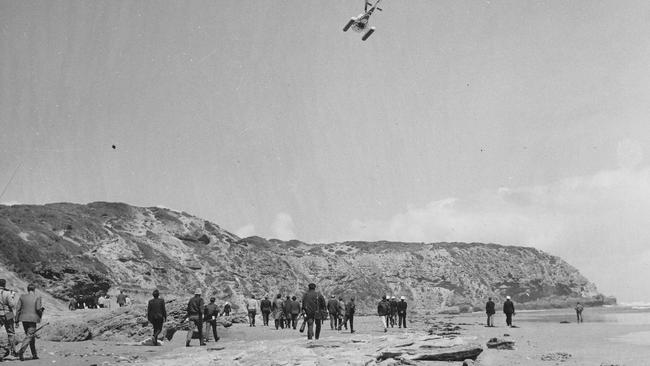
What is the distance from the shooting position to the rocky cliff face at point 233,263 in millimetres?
45750

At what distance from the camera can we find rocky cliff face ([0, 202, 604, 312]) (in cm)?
4575

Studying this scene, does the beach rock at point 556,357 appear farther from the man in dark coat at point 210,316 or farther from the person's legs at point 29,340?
the person's legs at point 29,340

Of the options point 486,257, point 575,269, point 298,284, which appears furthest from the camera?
point 575,269

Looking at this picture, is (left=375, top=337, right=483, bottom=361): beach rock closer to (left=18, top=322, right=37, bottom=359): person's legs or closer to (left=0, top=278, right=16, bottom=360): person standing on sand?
(left=18, top=322, right=37, bottom=359): person's legs

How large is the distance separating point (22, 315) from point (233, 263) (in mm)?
70987

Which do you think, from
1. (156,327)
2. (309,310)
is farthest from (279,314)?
(156,327)

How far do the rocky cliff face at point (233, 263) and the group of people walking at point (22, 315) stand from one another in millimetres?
31537

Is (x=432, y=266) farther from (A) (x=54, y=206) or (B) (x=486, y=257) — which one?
(A) (x=54, y=206)

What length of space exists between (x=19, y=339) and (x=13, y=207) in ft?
219

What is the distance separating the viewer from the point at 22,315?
1036 cm

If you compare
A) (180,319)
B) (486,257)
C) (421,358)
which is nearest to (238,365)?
(421,358)

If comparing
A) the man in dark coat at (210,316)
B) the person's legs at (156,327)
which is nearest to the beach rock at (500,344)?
the man in dark coat at (210,316)

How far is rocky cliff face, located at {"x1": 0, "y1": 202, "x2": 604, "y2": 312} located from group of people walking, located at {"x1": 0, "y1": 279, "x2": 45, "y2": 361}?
1242 inches

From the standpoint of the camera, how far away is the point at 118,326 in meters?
15.6
